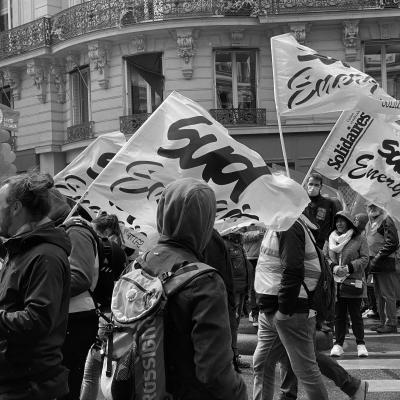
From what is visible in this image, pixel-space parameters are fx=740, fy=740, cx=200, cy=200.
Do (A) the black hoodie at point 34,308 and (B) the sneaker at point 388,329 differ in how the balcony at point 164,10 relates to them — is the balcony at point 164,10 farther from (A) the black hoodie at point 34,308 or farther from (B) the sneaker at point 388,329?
(A) the black hoodie at point 34,308

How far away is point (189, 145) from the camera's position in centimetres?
468

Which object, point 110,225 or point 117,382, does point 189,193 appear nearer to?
point 117,382

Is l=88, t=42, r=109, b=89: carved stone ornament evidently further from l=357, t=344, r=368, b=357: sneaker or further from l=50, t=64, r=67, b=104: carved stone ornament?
l=357, t=344, r=368, b=357: sneaker

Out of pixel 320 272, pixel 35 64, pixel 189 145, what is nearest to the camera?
pixel 189 145

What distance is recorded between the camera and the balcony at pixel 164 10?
746 inches

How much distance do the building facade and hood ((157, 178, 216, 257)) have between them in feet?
52.8

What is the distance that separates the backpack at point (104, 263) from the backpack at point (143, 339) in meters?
1.92

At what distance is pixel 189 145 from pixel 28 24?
1886 centimetres

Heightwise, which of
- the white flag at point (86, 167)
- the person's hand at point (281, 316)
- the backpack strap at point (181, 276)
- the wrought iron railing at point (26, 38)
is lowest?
the person's hand at point (281, 316)

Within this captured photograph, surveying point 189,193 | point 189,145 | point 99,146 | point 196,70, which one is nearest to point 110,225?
point 99,146

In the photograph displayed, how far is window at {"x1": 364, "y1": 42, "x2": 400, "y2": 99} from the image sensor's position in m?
Answer: 19.3

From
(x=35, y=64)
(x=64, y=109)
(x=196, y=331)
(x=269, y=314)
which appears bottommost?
(x=269, y=314)

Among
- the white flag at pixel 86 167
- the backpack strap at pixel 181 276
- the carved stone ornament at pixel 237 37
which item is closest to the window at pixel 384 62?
the carved stone ornament at pixel 237 37

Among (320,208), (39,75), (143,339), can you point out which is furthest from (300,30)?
(143,339)
